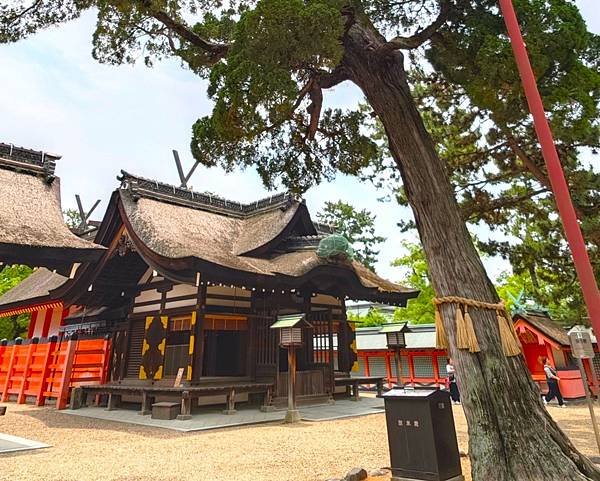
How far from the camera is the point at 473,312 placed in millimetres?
3639

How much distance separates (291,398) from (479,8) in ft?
24.1

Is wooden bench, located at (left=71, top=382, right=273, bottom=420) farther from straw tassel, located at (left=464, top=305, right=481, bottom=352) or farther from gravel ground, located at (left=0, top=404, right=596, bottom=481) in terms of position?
straw tassel, located at (left=464, top=305, right=481, bottom=352)

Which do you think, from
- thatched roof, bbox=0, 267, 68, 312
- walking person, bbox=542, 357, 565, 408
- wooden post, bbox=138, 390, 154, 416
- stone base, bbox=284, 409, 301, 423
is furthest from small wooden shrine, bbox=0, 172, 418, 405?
walking person, bbox=542, 357, 565, 408

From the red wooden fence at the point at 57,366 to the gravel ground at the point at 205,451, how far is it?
7.15 ft

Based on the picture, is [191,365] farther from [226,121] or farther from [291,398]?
[226,121]

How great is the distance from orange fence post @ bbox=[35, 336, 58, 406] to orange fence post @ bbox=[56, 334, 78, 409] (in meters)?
0.73

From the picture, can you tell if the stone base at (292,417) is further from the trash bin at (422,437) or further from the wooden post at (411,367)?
the wooden post at (411,367)

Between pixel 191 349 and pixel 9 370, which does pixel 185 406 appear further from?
pixel 9 370

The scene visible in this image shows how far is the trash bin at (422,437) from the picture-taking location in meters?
3.57

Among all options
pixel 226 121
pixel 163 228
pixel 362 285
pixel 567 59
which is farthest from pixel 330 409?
pixel 567 59

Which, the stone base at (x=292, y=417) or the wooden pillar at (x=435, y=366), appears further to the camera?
the wooden pillar at (x=435, y=366)

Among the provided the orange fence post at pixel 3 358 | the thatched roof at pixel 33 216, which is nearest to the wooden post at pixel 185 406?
the thatched roof at pixel 33 216

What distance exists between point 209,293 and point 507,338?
772 cm

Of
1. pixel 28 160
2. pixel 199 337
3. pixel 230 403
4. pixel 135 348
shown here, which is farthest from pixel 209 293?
pixel 28 160
